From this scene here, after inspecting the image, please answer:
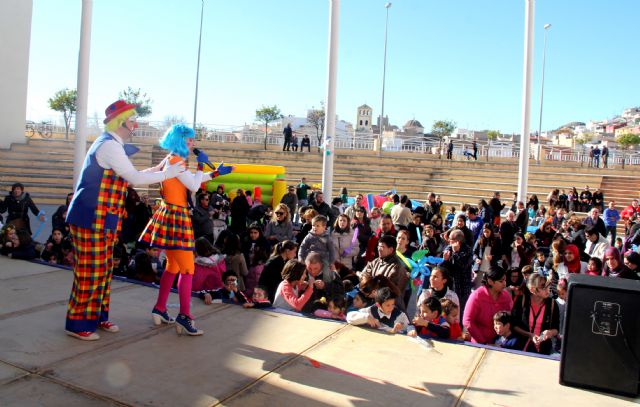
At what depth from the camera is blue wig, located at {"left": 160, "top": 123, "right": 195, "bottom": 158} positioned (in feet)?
13.4

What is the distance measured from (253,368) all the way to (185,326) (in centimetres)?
77

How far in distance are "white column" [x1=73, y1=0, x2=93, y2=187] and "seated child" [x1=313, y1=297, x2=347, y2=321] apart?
8.95 meters

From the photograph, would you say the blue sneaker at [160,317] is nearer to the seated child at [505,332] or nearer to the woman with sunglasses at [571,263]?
the seated child at [505,332]

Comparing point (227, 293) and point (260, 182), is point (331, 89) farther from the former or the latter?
→ point (227, 293)

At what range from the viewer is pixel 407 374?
3.65 metres

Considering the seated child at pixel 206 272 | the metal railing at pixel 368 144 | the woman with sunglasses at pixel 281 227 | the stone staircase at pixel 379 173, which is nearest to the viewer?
the seated child at pixel 206 272

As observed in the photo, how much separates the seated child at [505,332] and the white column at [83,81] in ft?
33.2

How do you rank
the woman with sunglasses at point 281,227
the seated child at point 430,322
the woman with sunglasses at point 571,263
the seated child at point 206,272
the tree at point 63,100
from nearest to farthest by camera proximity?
the seated child at point 430,322 → the seated child at point 206,272 → the woman with sunglasses at point 571,263 → the woman with sunglasses at point 281,227 → the tree at point 63,100

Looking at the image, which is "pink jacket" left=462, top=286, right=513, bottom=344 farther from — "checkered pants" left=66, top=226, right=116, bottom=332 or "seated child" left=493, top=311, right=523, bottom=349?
"checkered pants" left=66, top=226, right=116, bottom=332

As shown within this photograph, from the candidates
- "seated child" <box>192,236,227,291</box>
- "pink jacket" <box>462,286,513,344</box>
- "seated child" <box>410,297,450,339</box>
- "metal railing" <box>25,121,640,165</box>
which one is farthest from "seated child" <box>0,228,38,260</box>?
"metal railing" <box>25,121,640,165</box>

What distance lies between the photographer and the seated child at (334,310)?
16.1 ft

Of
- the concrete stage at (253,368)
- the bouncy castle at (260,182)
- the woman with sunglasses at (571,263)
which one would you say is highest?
the bouncy castle at (260,182)

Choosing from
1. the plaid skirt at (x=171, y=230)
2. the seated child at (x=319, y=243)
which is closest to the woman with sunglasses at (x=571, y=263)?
the seated child at (x=319, y=243)

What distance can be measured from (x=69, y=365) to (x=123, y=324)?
2.86 feet
